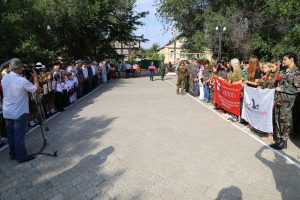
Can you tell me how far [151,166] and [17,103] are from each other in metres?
2.75

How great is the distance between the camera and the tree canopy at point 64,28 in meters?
15.1

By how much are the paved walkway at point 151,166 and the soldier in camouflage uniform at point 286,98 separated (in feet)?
1.56

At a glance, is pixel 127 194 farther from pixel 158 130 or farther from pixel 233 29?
pixel 233 29

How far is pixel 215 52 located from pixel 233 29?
3432mm

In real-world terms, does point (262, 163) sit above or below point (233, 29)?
below

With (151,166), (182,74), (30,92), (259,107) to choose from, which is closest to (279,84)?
(259,107)

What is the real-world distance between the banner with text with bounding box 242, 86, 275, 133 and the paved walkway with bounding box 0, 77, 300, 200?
47 centimetres

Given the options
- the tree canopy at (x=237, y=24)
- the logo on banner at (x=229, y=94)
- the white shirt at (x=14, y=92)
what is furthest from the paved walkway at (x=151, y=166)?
the tree canopy at (x=237, y=24)

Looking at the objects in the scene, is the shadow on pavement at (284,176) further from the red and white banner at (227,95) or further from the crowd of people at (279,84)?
the red and white banner at (227,95)

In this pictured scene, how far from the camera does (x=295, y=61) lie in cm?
685

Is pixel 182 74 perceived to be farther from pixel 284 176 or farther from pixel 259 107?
pixel 284 176

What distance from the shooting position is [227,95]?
1086 cm

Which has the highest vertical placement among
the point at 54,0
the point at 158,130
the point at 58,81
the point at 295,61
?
the point at 54,0

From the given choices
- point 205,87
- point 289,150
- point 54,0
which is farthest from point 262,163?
point 54,0
